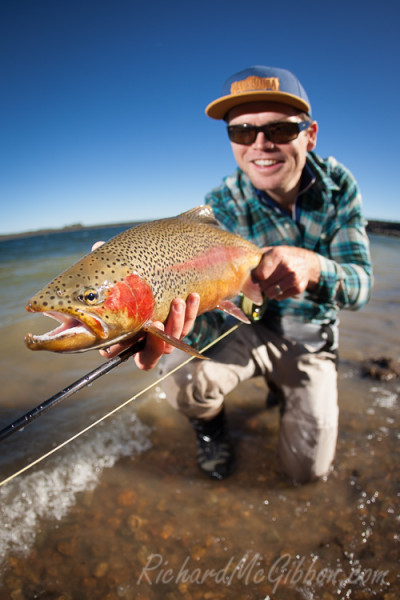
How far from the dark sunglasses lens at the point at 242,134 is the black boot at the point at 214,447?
2.43 meters

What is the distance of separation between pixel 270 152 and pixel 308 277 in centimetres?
122

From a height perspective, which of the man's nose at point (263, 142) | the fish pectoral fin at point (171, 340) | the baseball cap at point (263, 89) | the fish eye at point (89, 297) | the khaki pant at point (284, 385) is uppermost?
the baseball cap at point (263, 89)

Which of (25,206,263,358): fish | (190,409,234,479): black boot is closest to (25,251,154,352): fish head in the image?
(25,206,263,358): fish

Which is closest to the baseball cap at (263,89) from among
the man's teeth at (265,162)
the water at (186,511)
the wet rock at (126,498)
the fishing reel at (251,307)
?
the man's teeth at (265,162)

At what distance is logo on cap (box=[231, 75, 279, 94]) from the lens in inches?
123

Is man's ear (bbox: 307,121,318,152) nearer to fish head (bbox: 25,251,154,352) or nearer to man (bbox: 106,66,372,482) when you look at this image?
man (bbox: 106,66,372,482)

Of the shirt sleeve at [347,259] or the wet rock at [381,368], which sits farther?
the wet rock at [381,368]

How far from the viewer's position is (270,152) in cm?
326

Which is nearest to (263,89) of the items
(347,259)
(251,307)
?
(347,259)

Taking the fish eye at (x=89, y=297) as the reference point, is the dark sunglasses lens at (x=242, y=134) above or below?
above

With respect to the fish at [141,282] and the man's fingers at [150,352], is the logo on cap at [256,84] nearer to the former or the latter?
the fish at [141,282]

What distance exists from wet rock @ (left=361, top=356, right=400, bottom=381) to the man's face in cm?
248

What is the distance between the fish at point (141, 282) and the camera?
4.53 feet

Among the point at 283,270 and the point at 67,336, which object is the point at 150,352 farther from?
the point at 283,270
